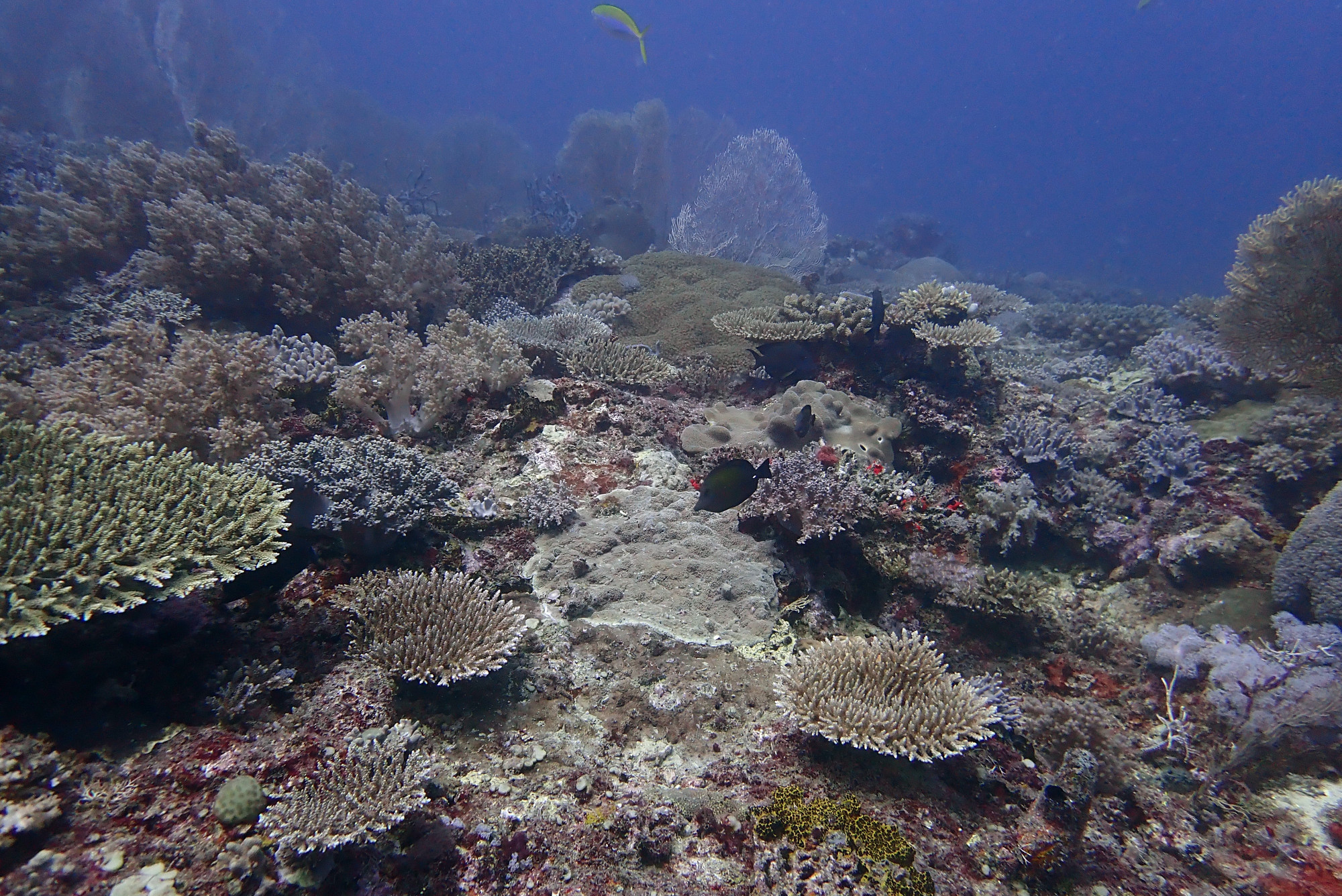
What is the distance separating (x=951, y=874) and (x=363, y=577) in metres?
3.65

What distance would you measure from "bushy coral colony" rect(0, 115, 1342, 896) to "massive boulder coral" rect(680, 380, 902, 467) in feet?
0.16

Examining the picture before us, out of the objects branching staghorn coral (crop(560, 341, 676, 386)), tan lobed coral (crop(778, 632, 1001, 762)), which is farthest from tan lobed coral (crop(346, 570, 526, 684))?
branching staghorn coral (crop(560, 341, 676, 386))

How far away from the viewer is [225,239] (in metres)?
7.26

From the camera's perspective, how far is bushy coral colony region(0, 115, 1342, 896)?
2357mm

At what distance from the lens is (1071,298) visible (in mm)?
22109

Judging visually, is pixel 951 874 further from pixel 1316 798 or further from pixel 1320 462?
pixel 1320 462

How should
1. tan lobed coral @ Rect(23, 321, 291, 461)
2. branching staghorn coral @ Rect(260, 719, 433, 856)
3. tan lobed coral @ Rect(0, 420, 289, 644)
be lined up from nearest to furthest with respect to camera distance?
branching staghorn coral @ Rect(260, 719, 433, 856)
tan lobed coral @ Rect(0, 420, 289, 644)
tan lobed coral @ Rect(23, 321, 291, 461)

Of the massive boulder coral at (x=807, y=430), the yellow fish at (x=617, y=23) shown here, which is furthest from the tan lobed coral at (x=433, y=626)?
the yellow fish at (x=617, y=23)

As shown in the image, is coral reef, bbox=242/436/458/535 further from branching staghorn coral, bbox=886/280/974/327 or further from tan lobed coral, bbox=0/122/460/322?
branching staghorn coral, bbox=886/280/974/327

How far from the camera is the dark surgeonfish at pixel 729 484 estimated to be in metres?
3.97

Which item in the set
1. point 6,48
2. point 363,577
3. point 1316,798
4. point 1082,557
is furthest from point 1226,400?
point 6,48

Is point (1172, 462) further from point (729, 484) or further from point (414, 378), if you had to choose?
point (414, 378)

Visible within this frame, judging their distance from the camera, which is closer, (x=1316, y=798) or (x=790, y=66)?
(x=1316, y=798)

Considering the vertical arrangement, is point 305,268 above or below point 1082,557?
above
